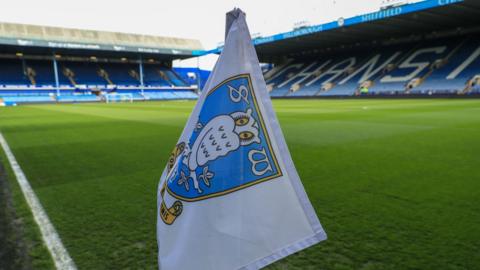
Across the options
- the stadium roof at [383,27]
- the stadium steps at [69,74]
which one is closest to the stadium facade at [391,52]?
the stadium roof at [383,27]

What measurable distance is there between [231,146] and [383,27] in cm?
3510

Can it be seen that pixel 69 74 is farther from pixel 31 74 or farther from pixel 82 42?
pixel 82 42

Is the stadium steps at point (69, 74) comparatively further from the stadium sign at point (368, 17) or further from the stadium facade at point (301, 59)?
the stadium sign at point (368, 17)

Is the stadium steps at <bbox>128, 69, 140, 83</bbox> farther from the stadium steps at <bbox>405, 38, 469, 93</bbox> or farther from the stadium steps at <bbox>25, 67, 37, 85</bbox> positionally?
the stadium steps at <bbox>405, 38, 469, 93</bbox>

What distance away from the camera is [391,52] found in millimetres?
38188

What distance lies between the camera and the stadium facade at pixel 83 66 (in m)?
40.8

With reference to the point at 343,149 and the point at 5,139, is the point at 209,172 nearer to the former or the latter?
the point at 343,149

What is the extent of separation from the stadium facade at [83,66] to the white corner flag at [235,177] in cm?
4123

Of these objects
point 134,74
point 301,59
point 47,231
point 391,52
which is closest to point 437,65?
point 391,52

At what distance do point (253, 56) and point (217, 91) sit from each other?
0.86 ft

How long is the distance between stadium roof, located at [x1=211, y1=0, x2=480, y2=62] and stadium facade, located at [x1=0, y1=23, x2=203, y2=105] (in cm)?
1256

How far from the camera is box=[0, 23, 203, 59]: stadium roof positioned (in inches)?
1561

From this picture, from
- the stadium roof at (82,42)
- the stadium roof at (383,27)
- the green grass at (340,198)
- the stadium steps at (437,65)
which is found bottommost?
the green grass at (340,198)

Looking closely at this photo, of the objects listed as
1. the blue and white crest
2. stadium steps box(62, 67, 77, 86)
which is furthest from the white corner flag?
stadium steps box(62, 67, 77, 86)
